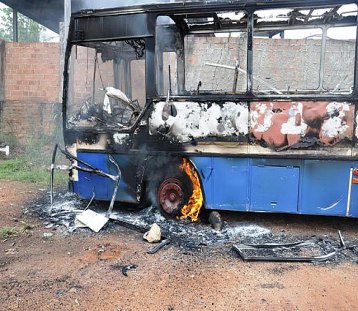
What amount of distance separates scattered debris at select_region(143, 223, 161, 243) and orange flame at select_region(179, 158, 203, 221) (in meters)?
0.62

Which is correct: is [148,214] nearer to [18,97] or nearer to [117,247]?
[117,247]

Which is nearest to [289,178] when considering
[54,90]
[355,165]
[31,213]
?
[355,165]

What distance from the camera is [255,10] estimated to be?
4633 mm

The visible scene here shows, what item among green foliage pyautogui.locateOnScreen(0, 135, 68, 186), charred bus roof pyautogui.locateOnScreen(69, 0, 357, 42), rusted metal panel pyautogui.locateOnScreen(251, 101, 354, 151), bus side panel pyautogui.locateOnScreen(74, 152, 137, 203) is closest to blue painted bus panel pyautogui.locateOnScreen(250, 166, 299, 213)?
rusted metal panel pyautogui.locateOnScreen(251, 101, 354, 151)

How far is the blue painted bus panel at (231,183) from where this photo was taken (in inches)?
188

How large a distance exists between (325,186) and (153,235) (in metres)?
2.09

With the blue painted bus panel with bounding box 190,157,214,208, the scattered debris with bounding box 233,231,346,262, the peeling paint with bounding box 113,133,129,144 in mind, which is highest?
the peeling paint with bounding box 113,133,129,144

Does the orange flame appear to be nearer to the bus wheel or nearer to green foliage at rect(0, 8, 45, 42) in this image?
the bus wheel

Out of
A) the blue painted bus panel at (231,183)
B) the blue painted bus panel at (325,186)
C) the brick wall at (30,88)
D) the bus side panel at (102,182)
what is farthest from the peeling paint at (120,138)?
the brick wall at (30,88)

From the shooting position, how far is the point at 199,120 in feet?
15.8

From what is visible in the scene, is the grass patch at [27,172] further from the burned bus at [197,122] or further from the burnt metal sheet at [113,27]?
the burnt metal sheet at [113,27]

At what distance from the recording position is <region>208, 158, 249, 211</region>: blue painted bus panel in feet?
15.6

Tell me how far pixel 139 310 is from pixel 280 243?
2014 millimetres

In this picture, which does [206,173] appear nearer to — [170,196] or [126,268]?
[170,196]
